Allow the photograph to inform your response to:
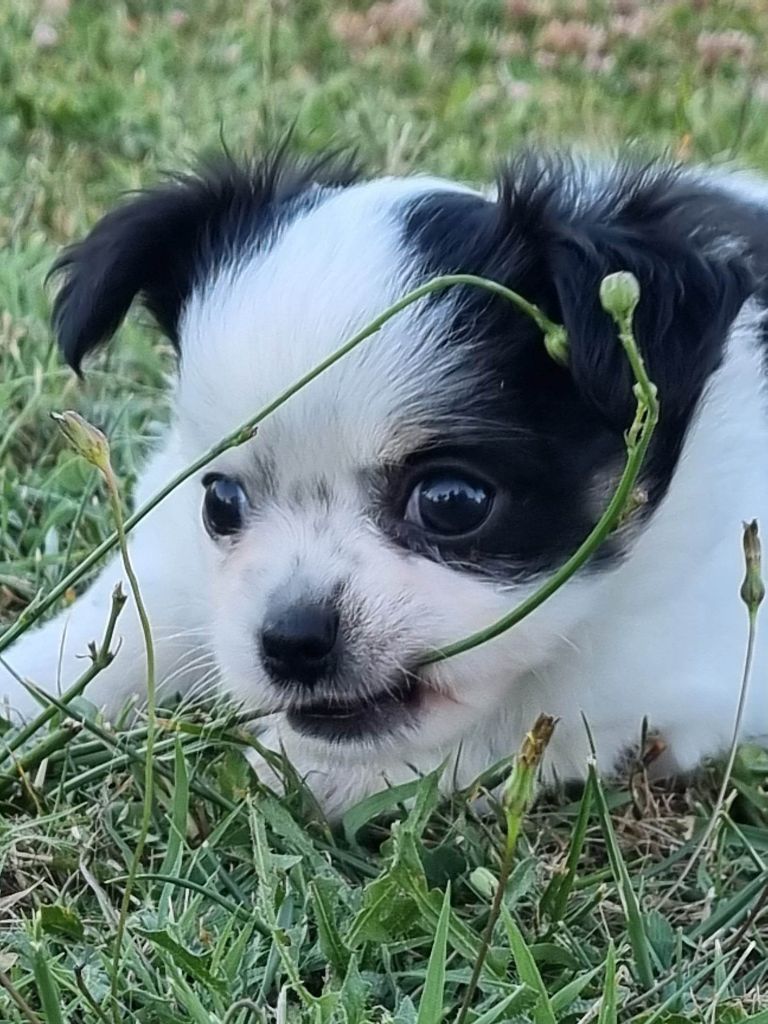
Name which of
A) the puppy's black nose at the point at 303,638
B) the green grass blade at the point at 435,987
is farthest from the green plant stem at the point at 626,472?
the green grass blade at the point at 435,987

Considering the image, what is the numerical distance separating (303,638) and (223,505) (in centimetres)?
30

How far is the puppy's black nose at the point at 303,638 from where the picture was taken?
1.75 meters

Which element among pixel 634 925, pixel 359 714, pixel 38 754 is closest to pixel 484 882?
pixel 634 925

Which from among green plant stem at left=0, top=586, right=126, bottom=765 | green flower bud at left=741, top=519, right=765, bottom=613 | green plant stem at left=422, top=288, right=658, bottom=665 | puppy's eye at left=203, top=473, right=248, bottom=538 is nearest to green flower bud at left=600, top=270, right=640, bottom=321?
green plant stem at left=422, top=288, right=658, bottom=665

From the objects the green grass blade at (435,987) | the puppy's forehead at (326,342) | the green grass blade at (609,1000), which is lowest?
the green grass blade at (609,1000)

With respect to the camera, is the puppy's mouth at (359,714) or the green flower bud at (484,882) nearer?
the green flower bud at (484,882)

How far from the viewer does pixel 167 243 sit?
7.11ft

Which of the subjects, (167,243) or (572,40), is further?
(572,40)

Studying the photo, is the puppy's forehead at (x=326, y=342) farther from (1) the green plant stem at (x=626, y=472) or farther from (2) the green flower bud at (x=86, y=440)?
(2) the green flower bud at (x=86, y=440)

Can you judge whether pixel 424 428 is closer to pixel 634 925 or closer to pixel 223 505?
pixel 223 505

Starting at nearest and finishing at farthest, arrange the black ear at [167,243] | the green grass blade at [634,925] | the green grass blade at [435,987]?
the green grass blade at [435,987] → the green grass blade at [634,925] → the black ear at [167,243]

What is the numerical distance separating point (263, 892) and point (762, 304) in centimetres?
119

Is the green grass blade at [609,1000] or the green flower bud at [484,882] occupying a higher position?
the green flower bud at [484,882]

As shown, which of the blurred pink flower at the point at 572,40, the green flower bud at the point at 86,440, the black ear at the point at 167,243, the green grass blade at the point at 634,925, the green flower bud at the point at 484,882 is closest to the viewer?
the green flower bud at the point at 86,440
